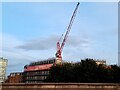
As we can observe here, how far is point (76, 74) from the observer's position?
191 ft

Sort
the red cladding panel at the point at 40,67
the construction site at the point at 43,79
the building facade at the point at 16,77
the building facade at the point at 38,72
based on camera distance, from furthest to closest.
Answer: the building facade at the point at 16,77
the building facade at the point at 38,72
the red cladding panel at the point at 40,67
the construction site at the point at 43,79

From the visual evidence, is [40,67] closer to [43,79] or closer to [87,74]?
[43,79]

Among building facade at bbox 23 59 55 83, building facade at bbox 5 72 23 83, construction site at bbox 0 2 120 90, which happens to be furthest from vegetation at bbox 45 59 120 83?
building facade at bbox 5 72 23 83

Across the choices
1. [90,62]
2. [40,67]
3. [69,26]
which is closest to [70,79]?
[90,62]

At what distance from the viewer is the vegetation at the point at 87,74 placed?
183ft

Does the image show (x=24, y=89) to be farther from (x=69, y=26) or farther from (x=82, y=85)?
(x=69, y=26)

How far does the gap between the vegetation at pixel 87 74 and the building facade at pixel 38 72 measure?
5357 cm

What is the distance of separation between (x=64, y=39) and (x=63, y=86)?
87587 mm

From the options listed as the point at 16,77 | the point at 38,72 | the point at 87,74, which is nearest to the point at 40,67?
the point at 38,72

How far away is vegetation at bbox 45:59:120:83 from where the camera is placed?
183ft

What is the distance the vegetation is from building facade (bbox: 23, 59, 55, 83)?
176ft

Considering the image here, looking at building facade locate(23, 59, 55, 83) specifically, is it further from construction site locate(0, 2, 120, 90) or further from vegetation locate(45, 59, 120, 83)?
vegetation locate(45, 59, 120, 83)

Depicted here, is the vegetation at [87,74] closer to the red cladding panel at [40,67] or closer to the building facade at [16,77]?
the red cladding panel at [40,67]

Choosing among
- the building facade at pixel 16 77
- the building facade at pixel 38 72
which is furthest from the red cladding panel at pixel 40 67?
the building facade at pixel 16 77
